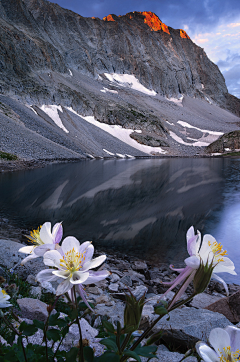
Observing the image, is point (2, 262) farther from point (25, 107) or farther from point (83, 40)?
point (83, 40)

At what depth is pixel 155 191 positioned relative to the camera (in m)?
18.7

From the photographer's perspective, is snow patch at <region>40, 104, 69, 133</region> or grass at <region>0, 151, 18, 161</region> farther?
snow patch at <region>40, 104, 69, 133</region>

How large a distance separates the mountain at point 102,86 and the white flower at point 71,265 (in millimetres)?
37983

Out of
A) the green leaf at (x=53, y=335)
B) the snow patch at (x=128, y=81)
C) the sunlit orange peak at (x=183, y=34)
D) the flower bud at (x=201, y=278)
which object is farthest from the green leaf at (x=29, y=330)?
the sunlit orange peak at (x=183, y=34)

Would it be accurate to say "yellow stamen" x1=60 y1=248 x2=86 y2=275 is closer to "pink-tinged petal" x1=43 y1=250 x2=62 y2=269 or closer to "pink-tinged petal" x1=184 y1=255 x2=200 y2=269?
"pink-tinged petal" x1=43 y1=250 x2=62 y2=269

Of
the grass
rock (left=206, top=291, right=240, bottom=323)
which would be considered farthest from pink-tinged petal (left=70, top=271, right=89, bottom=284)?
the grass

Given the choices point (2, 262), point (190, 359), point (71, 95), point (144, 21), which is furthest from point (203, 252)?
point (144, 21)

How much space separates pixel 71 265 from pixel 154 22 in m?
207

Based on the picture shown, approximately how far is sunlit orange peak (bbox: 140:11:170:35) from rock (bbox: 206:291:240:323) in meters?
193

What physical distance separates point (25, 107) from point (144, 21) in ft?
488

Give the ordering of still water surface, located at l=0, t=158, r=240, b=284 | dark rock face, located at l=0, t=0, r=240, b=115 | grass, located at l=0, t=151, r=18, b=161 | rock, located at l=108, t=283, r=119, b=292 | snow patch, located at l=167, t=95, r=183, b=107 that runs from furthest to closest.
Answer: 1. snow patch, located at l=167, t=95, r=183, b=107
2. dark rock face, located at l=0, t=0, r=240, b=115
3. grass, located at l=0, t=151, r=18, b=161
4. still water surface, located at l=0, t=158, r=240, b=284
5. rock, located at l=108, t=283, r=119, b=292

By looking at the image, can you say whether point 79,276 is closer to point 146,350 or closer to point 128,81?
point 146,350

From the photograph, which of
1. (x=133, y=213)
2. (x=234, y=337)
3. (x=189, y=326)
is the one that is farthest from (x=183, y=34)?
(x=234, y=337)

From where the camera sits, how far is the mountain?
58.3 metres
